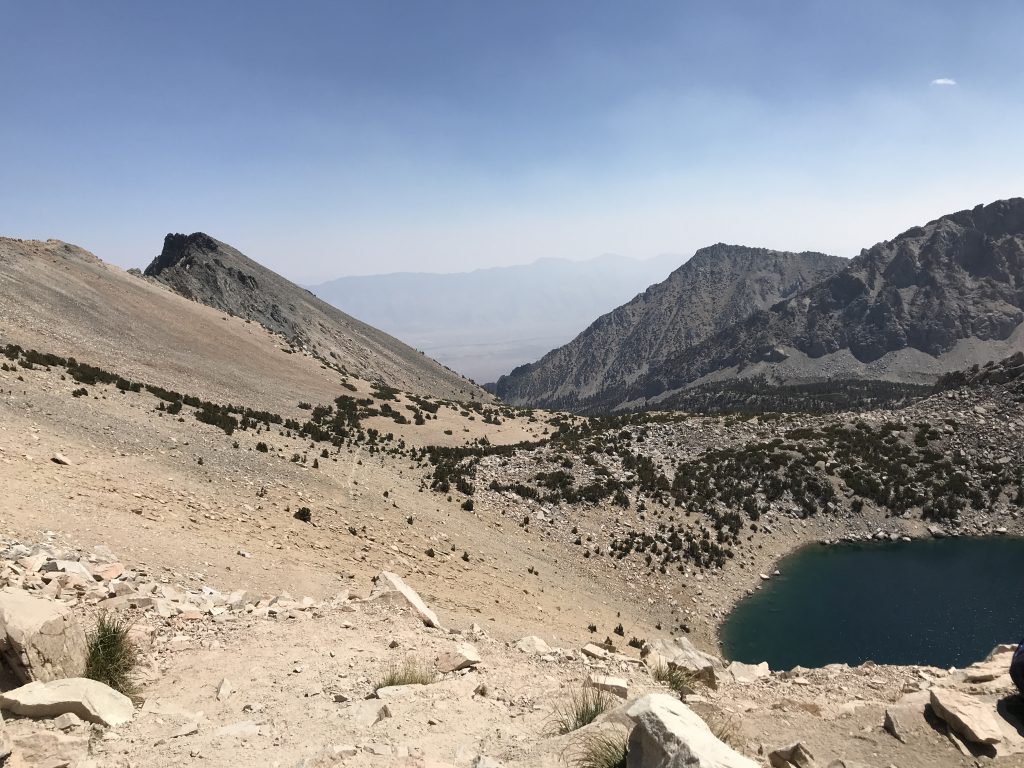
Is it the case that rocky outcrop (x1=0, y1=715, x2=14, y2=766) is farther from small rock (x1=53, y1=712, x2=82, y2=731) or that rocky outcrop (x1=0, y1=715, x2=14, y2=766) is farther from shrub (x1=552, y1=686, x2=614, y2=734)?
shrub (x1=552, y1=686, x2=614, y2=734)

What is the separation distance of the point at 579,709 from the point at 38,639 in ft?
25.8

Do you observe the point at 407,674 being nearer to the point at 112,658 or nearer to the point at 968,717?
the point at 112,658

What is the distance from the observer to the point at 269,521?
67.8 feet

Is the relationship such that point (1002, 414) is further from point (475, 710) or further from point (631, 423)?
point (475, 710)

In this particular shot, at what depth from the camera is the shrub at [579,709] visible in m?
7.62

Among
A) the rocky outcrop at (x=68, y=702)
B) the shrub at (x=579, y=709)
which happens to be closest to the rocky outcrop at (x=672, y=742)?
the shrub at (x=579, y=709)

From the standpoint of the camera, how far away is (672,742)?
5.47 m

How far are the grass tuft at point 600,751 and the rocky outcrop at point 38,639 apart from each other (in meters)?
7.46

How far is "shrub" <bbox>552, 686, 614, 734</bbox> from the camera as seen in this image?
762 cm

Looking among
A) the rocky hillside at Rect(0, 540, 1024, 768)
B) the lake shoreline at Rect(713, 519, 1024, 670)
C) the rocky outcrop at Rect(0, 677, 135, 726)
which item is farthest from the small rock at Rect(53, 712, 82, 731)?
the lake shoreline at Rect(713, 519, 1024, 670)

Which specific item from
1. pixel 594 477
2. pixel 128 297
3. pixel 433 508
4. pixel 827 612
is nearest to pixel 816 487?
pixel 827 612

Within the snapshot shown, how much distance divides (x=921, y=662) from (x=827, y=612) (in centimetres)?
554

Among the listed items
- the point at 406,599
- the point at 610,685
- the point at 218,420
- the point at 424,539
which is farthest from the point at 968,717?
the point at 218,420

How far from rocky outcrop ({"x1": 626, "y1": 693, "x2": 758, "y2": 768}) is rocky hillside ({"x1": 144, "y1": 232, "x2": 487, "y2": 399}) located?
298ft
